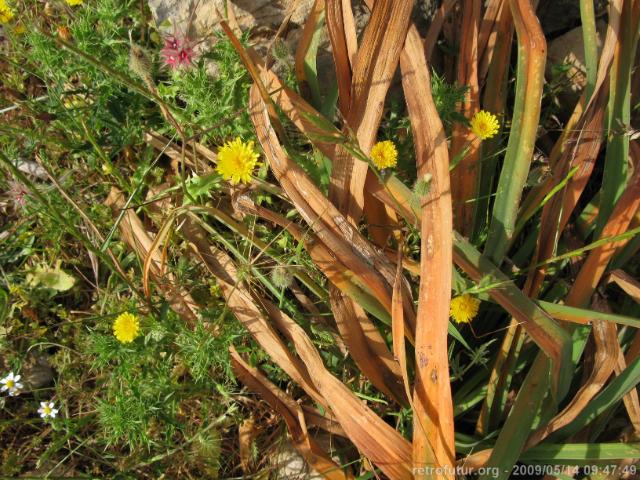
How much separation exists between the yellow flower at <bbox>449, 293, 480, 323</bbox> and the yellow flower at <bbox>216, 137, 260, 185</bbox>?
70cm

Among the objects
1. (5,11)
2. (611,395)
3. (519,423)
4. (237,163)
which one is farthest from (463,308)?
(5,11)

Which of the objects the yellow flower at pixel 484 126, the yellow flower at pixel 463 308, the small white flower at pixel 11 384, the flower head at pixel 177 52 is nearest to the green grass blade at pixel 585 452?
the yellow flower at pixel 463 308

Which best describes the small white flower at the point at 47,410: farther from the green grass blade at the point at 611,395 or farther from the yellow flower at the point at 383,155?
the green grass blade at the point at 611,395

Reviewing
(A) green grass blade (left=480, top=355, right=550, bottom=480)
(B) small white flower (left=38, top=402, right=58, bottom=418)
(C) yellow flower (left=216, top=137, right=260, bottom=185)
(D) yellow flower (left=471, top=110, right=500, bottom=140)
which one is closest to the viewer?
(A) green grass blade (left=480, top=355, right=550, bottom=480)

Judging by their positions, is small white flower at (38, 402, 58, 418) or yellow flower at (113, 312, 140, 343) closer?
yellow flower at (113, 312, 140, 343)

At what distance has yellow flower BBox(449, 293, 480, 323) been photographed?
1.56m

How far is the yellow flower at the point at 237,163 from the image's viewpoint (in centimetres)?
154

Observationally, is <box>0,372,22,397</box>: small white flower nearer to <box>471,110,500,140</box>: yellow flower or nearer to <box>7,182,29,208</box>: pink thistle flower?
<box>7,182,29,208</box>: pink thistle flower

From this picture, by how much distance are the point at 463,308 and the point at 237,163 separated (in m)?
0.78

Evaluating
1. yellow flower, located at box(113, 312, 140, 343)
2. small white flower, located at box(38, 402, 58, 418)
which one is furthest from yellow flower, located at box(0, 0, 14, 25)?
small white flower, located at box(38, 402, 58, 418)

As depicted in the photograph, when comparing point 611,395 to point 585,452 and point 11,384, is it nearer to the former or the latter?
Result: point 585,452

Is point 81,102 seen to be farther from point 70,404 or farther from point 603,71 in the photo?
point 603,71

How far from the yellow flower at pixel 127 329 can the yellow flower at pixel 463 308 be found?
970 mm

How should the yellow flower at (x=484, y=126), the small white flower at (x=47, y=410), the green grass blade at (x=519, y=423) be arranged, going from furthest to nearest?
the small white flower at (x=47, y=410) < the yellow flower at (x=484, y=126) < the green grass blade at (x=519, y=423)
